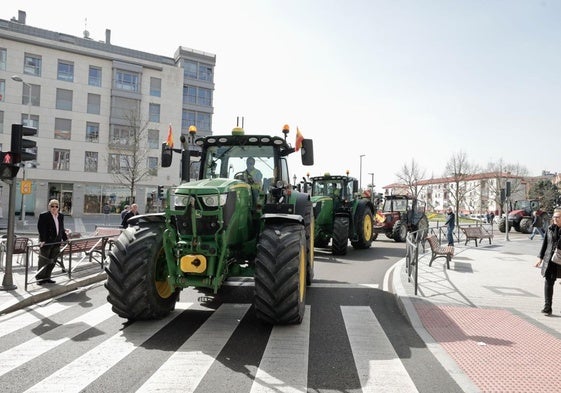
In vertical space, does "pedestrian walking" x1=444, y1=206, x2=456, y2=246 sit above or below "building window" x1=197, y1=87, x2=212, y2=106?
below

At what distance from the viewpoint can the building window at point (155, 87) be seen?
41656mm

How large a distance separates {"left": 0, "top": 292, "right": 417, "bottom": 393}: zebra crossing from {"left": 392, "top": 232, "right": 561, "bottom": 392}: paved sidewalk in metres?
0.72

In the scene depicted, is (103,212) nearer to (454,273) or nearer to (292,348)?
(454,273)

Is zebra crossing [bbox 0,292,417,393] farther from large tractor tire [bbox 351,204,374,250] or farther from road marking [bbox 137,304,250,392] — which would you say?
large tractor tire [bbox 351,204,374,250]

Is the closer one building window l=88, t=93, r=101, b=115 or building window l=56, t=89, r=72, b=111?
building window l=56, t=89, r=72, b=111

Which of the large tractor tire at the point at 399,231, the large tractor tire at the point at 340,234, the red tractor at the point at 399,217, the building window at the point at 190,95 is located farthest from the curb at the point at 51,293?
the building window at the point at 190,95

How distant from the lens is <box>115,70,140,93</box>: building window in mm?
39750

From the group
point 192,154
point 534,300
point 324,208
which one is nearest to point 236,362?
point 192,154

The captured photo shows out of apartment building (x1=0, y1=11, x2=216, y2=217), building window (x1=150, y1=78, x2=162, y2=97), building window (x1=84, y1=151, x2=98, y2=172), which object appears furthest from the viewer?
A: building window (x1=150, y1=78, x2=162, y2=97)

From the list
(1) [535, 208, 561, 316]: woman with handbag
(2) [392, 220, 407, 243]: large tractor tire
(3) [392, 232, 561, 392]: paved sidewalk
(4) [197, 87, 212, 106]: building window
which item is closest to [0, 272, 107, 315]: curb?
(3) [392, 232, 561, 392]: paved sidewalk

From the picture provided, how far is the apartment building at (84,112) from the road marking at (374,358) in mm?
30423

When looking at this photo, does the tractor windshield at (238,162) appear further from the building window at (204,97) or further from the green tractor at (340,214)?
the building window at (204,97)

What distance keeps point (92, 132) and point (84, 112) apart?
1910 millimetres

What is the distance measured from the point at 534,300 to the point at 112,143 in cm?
3773
